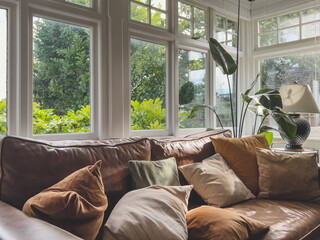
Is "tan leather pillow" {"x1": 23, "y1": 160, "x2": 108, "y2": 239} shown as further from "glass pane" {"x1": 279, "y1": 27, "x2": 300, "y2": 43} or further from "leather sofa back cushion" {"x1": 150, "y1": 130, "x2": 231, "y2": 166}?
"glass pane" {"x1": 279, "y1": 27, "x2": 300, "y2": 43}

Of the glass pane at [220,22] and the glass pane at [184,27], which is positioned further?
the glass pane at [220,22]

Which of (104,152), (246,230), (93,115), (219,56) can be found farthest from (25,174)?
(219,56)

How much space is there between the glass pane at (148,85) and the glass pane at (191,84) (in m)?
0.27

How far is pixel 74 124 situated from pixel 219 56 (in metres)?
1.67

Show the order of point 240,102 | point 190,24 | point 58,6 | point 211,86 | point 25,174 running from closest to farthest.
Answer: point 25,174
point 58,6
point 190,24
point 211,86
point 240,102

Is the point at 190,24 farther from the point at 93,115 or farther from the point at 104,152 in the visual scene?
the point at 104,152

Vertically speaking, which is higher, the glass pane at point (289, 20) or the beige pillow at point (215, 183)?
the glass pane at point (289, 20)

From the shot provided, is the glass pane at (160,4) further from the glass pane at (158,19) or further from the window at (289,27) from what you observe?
the window at (289,27)

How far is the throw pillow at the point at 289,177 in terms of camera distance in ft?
6.70

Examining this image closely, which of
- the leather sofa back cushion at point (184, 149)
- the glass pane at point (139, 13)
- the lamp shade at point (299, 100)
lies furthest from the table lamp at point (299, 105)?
the glass pane at point (139, 13)

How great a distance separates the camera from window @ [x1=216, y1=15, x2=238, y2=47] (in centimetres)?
388

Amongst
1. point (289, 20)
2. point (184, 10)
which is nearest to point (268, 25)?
point (289, 20)

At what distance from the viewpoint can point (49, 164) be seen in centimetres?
141

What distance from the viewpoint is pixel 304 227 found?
5.38 feet
